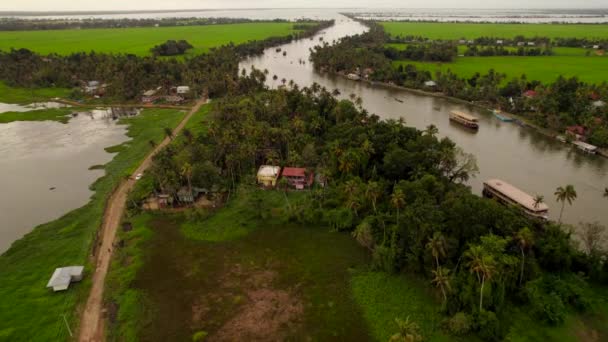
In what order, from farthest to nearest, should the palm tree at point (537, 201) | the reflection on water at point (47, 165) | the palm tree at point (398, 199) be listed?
the reflection on water at point (47, 165), the palm tree at point (537, 201), the palm tree at point (398, 199)

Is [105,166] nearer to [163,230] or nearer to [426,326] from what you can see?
[163,230]

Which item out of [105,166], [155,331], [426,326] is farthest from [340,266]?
[105,166]

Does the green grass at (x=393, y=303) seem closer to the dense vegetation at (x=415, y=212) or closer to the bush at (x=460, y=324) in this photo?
the bush at (x=460, y=324)

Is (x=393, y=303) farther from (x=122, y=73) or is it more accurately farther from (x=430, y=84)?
(x=122, y=73)

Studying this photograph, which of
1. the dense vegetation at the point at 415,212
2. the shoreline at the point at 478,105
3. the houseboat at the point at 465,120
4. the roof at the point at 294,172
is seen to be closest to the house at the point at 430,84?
the shoreline at the point at 478,105

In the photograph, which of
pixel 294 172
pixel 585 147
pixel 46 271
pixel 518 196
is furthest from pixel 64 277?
pixel 585 147

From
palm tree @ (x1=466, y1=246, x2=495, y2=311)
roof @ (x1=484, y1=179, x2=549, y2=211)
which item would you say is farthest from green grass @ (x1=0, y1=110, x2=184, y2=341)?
roof @ (x1=484, y1=179, x2=549, y2=211)
